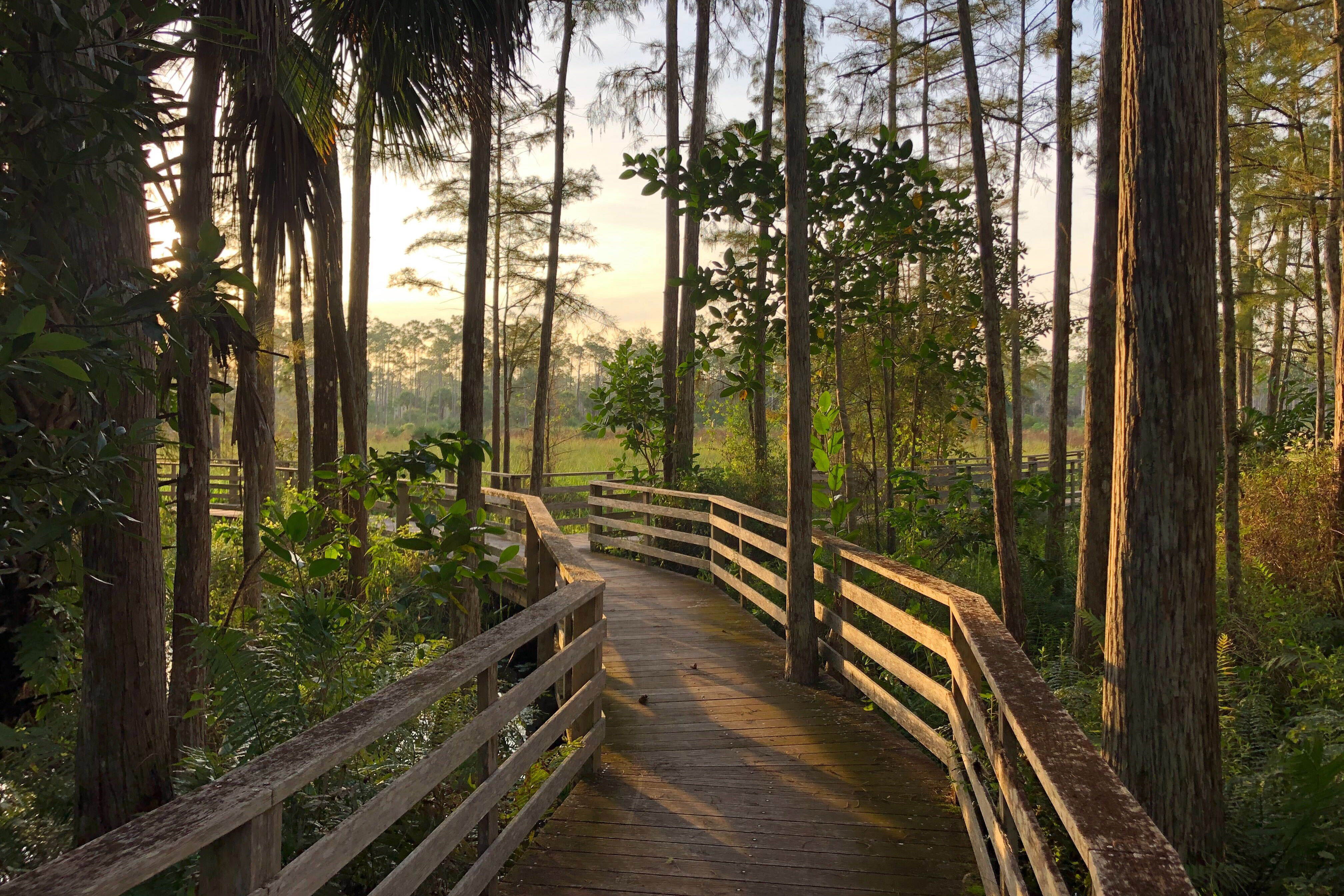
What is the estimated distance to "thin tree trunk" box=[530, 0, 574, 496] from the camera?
52.6ft

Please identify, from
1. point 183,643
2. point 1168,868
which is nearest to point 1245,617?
point 1168,868

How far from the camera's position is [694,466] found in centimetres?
1396

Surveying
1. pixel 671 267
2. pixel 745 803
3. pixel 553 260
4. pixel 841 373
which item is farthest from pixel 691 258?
pixel 745 803

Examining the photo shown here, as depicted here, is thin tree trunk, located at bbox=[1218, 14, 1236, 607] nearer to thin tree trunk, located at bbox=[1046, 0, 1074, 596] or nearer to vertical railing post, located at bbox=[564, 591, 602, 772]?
thin tree trunk, located at bbox=[1046, 0, 1074, 596]

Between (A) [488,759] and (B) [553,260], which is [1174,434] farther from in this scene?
(B) [553,260]

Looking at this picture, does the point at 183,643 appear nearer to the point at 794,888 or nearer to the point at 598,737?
the point at 598,737

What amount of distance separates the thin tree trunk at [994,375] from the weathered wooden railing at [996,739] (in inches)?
41.1

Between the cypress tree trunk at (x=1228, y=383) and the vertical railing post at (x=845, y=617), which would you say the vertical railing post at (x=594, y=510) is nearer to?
the vertical railing post at (x=845, y=617)

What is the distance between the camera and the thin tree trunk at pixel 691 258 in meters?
13.9

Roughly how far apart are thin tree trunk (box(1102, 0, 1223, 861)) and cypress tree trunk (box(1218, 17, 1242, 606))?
14.0 ft

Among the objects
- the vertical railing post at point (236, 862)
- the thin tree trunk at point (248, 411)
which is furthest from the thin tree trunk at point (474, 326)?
the vertical railing post at point (236, 862)

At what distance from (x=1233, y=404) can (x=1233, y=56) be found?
7.00 metres

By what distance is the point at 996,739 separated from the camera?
305cm

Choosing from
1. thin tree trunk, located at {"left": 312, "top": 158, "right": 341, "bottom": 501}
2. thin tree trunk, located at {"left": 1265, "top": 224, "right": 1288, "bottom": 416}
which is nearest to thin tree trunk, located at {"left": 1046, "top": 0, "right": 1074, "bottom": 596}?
thin tree trunk, located at {"left": 312, "top": 158, "right": 341, "bottom": 501}
